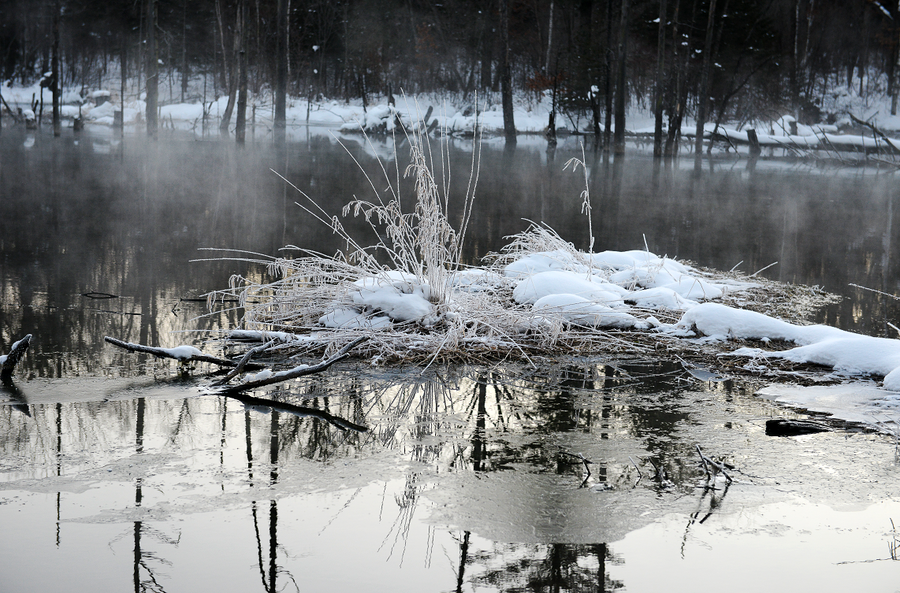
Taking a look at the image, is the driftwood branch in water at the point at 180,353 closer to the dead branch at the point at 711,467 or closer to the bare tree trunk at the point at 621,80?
the dead branch at the point at 711,467

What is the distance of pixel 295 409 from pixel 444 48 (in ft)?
155

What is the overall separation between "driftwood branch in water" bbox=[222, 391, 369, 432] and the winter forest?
111ft

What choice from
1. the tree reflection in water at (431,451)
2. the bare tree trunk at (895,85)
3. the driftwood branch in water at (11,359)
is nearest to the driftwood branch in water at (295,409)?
the tree reflection in water at (431,451)

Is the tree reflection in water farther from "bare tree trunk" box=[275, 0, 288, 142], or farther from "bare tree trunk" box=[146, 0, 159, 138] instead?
"bare tree trunk" box=[275, 0, 288, 142]

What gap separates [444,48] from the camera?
4909cm

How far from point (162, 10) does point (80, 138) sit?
20.7 meters

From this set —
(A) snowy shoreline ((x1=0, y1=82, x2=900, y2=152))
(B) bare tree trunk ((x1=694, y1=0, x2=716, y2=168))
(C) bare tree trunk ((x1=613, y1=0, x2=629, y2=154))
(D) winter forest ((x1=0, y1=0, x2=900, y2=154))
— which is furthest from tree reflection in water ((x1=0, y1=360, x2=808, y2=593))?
(D) winter forest ((x1=0, y1=0, x2=900, y2=154))

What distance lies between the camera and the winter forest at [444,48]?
39.7 metres

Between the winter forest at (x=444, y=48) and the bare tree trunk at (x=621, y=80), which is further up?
the winter forest at (x=444, y=48)

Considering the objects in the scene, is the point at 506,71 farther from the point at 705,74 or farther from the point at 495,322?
the point at 495,322

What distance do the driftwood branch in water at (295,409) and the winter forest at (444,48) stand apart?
111 ft

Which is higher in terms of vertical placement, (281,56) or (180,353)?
(281,56)

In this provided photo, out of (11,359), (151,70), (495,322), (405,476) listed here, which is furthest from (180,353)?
(151,70)

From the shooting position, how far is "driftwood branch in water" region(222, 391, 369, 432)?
4.01 metres
